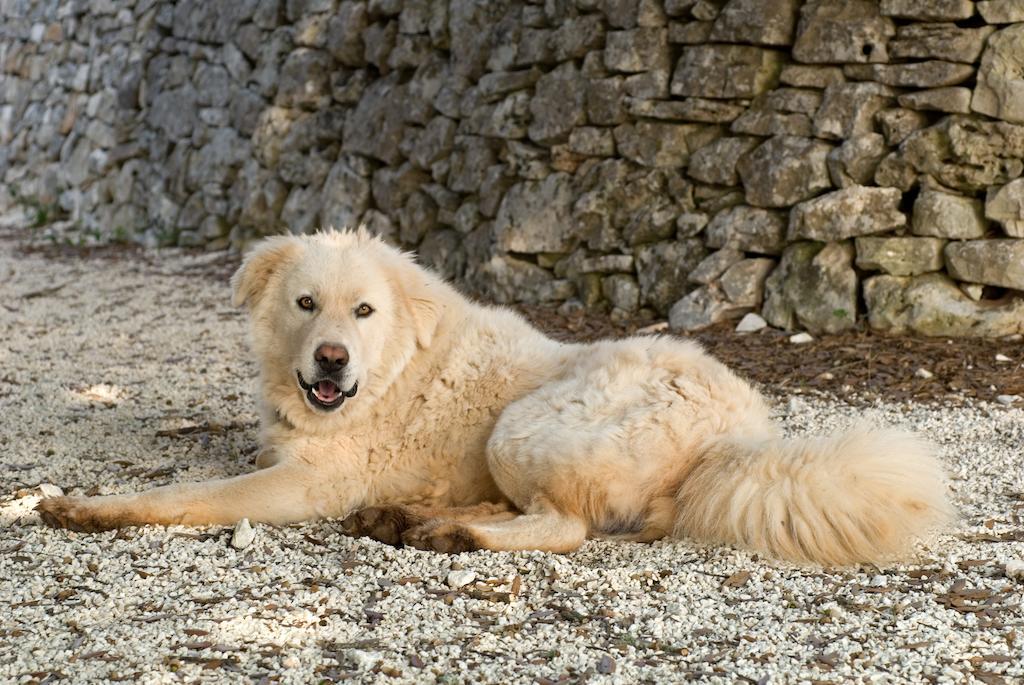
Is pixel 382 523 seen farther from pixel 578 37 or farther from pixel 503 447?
pixel 578 37

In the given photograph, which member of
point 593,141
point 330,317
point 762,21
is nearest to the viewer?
Answer: point 330,317

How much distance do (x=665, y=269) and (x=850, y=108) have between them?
1.69 metres

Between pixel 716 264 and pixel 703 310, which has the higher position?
pixel 716 264

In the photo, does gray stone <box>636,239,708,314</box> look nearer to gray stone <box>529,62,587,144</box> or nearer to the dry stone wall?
the dry stone wall

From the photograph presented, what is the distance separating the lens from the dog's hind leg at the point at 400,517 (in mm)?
3932

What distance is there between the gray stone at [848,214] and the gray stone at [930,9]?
1.07 m

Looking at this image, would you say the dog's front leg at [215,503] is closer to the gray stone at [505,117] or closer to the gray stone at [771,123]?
the gray stone at [771,123]

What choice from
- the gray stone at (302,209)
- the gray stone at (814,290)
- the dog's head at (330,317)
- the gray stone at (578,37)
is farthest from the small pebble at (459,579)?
the gray stone at (302,209)

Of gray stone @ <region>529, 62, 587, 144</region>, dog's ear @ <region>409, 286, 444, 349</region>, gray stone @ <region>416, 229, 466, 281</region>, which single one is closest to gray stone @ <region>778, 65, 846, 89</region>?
gray stone @ <region>529, 62, 587, 144</region>

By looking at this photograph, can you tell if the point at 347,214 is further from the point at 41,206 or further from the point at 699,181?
the point at 41,206

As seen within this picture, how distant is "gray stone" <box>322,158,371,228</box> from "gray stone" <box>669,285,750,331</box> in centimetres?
401

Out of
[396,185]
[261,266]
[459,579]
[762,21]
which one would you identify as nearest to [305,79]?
[396,185]

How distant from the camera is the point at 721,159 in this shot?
25.3ft

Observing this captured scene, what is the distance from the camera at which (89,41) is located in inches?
603
